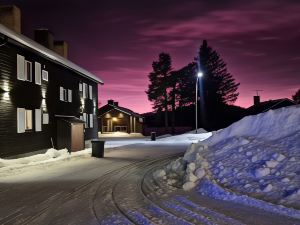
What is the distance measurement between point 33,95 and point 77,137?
550 cm

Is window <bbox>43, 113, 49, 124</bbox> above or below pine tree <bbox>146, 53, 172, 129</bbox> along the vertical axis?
below

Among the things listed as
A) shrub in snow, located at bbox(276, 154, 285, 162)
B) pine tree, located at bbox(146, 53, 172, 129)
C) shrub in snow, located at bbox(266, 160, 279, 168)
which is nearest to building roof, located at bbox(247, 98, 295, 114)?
pine tree, located at bbox(146, 53, 172, 129)

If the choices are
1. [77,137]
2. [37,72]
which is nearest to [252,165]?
[37,72]

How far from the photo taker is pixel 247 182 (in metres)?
9.73

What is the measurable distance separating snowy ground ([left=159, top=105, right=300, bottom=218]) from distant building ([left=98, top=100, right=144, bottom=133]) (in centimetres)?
5382

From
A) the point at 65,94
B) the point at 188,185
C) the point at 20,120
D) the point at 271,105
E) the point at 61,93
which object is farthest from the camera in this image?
the point at 271,105

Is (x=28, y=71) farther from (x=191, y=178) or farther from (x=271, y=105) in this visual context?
(x=271, y=105)

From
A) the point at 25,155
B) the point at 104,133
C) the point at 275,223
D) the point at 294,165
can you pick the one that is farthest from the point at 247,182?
the point at 104,133

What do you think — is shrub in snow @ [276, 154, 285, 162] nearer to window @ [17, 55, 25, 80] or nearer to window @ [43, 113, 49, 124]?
window @ [17, 55, 25, 80]

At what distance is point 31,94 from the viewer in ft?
80.5

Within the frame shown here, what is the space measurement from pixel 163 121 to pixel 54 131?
5581cm

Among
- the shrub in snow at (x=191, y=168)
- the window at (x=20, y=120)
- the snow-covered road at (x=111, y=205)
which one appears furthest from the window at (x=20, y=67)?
the shrub in snow at (x=191, y=168)

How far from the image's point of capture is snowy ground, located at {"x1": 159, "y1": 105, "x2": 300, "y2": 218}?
8812mm

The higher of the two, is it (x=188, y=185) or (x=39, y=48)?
(x=39, y=48)
